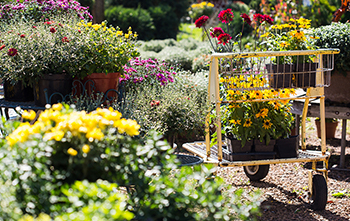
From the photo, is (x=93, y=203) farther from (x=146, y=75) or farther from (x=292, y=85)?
(x=146, y=75)

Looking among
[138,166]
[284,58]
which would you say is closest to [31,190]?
[138,166]

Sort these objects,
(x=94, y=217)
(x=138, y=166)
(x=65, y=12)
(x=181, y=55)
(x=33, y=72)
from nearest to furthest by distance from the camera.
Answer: (x=94, y=217)
(x=138, y=166)
(x=33, y=72)
(x=65, y=12)
(x=181, y=55)

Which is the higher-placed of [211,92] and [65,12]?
[65,12]

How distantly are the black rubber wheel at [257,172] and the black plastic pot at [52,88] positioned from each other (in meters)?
1.77

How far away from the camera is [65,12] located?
3646mm

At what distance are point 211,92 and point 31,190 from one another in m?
1.58

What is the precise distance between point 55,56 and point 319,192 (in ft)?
7.16

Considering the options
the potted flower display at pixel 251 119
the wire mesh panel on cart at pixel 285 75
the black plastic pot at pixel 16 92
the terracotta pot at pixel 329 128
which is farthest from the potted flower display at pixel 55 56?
the terracotta pot at pixel 329 128

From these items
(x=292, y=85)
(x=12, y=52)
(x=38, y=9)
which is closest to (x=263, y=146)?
(x=292, y=85)

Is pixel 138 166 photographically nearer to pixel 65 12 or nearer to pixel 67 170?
pixel 67 170

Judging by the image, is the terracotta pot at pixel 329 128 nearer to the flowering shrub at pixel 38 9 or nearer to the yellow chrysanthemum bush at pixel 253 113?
the yellow chrysanthemum bush at pixel 253 113

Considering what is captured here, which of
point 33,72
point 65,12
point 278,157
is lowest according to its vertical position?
point 278,157

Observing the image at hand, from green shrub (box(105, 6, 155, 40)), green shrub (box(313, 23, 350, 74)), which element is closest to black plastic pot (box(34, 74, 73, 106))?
green shrub (box(313, 23, 350, 74))

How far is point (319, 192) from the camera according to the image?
112 inches
